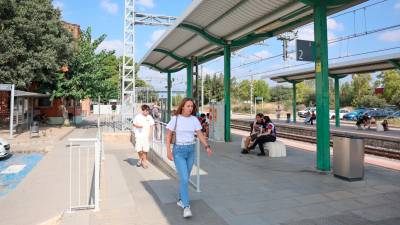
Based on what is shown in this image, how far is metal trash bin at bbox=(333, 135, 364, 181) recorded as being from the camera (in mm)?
7355

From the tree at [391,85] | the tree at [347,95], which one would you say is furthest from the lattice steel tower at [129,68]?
the tree at [347,95]

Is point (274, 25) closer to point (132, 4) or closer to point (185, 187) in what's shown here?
point (185, 187)

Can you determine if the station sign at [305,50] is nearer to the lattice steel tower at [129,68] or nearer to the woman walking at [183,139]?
the woman walking at [183,139]

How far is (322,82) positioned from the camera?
8406 mm

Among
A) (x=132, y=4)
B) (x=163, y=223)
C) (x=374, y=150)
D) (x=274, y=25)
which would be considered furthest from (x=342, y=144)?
(x=132, y=4)

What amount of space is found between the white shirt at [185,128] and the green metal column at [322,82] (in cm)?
422

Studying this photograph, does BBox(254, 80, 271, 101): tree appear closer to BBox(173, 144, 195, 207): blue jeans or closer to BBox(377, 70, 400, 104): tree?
BBox(377, 70, 400, 104): tree

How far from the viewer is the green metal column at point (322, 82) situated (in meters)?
8.40

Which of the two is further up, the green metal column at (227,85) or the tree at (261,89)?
the tree at (261,89)

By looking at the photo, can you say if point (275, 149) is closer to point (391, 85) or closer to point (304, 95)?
point (391, 85)

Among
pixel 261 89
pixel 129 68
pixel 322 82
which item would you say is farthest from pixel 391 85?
pixel 322 82

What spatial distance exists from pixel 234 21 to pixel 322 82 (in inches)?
200

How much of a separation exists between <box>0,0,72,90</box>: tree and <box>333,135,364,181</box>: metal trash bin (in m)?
18.8

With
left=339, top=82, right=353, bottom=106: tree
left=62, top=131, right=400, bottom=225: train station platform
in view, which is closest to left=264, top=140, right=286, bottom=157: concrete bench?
left=62, top=131, right=400, bottom=225: train station platform
